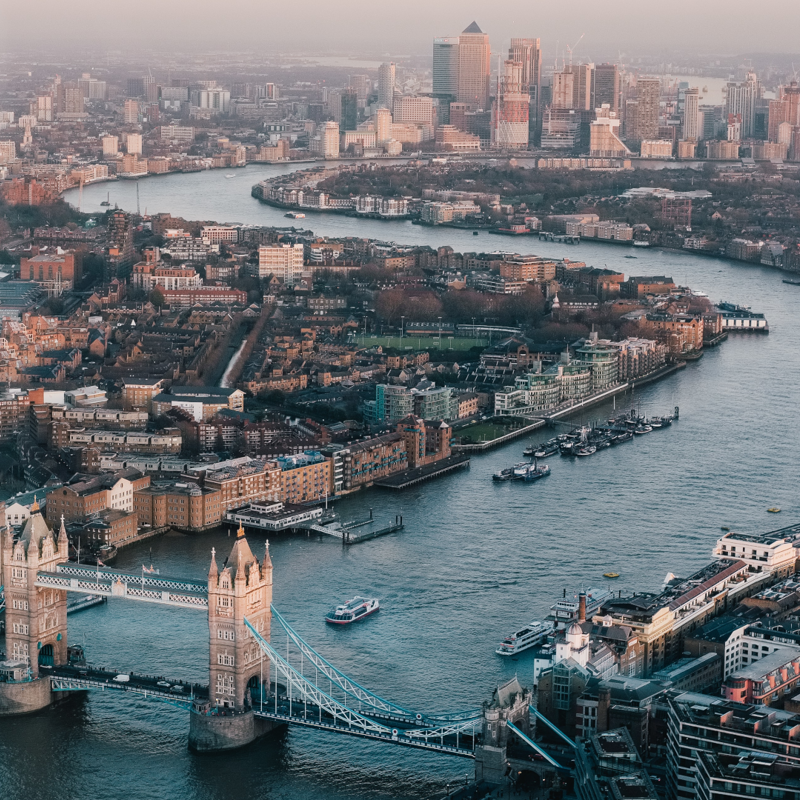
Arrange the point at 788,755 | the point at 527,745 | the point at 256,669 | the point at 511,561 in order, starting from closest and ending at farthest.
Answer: the point at 788,755, the point at 527,745, the point at 256,669, the point at 511,561

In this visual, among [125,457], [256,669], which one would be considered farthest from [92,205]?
[256,669]

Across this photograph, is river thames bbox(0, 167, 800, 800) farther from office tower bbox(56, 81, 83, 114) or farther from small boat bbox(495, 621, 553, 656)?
office tower bbox(56, 81, 83, 114)

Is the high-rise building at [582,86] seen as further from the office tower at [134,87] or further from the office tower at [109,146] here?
the office tower at [109,146]

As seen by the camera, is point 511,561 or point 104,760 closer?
point 104,760

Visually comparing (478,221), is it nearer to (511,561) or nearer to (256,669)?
(511,561)

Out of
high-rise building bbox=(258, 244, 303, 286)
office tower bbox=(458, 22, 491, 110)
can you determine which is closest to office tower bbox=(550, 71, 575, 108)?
office tower bbox=(458, 22, 491, 110)

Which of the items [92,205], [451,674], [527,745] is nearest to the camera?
[527,745]
